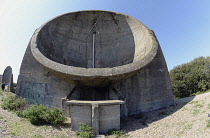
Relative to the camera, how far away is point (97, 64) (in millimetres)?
14133

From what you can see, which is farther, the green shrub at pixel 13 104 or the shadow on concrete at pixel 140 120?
the green shrub at pixel 13 104

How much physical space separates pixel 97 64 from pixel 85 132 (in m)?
7.96

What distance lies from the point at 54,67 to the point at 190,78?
20762mm

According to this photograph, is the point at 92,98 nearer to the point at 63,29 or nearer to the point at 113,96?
the point at 113,96

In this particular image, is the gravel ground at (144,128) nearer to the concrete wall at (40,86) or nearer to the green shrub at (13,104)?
the green shrub at (13,104)

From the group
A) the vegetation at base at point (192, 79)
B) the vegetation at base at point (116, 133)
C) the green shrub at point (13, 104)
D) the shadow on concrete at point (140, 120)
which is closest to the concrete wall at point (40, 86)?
the green shrub at point (13, 104)

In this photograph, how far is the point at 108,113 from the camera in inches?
293

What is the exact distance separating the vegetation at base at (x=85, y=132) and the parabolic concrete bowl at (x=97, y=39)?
553cm

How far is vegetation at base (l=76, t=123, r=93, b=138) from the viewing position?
6.81 metres

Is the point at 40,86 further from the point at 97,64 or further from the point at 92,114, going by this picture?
the point at 97,64

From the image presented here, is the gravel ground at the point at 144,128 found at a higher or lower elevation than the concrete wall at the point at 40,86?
lower

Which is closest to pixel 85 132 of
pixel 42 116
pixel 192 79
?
pixel 42 116

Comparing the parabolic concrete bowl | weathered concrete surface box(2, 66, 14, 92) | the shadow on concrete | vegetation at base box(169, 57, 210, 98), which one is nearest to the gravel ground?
the shadow on concrete

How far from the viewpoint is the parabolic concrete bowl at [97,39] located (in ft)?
39.0
